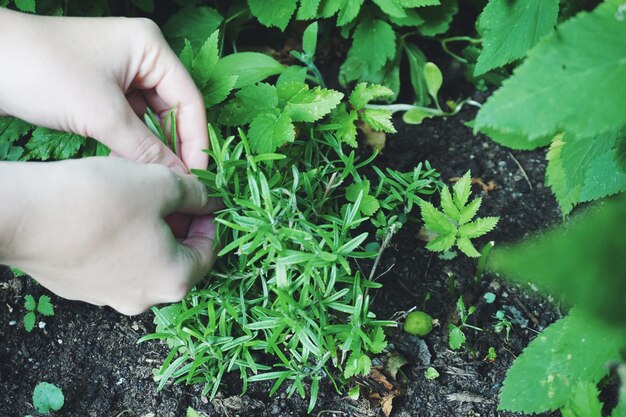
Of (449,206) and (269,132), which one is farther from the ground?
(269,132)

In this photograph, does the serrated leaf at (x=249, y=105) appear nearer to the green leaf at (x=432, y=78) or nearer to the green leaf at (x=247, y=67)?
the green leaf at (x=247, y=67)

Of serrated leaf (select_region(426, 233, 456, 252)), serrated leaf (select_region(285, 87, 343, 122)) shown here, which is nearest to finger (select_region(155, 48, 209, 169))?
serrated leaf (select_region(285, 87, 343, 122))

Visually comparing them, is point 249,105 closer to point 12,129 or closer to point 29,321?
point 12,129

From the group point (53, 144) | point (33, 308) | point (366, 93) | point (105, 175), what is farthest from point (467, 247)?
point (33, 308)

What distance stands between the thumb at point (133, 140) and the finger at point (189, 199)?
9 cm

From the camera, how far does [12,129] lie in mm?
1705

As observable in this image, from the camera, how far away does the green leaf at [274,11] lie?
6.21 feet

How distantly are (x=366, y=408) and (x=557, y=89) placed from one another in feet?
3.29

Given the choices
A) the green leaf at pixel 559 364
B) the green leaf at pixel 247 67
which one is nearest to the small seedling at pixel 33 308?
the green leaf at pixel 247 67

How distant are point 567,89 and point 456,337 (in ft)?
2.94

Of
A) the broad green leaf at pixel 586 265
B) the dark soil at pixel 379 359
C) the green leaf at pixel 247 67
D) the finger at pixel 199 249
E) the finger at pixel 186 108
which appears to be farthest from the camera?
the green leaf at pixel 247 67

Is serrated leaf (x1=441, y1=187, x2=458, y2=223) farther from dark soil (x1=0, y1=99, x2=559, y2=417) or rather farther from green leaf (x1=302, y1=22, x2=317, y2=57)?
green leaf (x1=302, y1=22, x2=317, y2=57)

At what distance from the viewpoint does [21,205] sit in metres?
1.21

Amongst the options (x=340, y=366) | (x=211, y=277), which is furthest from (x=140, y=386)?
(x=340, y=366)
